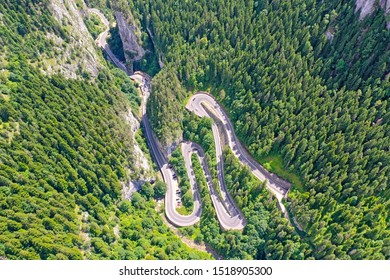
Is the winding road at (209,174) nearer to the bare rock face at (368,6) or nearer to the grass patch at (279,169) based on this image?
the grass patch at (279,169)

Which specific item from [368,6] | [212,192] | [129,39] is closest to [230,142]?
[212,192]

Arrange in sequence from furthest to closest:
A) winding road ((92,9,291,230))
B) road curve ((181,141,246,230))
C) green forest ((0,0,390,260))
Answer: winding road ((92,9,291,230)) < road curve ((181,141,246,230)) < green forest ((0,0,390,260))

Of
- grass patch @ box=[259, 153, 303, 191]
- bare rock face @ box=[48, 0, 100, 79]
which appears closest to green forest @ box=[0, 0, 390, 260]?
grass patch @ box=[259, 153, 303, 191]

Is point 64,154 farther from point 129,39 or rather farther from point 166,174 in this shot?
point 129,39

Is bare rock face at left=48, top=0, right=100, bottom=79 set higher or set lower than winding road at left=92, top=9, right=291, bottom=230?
higher

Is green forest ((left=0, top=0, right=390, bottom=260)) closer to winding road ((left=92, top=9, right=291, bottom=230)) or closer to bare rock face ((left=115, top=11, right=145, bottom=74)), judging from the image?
winding road ((left=92, top=9, right=291, bottom=230))

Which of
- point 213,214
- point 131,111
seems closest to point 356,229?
point 213,214
